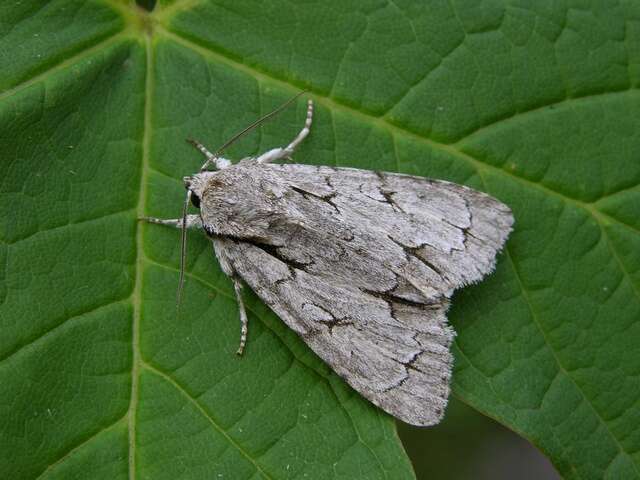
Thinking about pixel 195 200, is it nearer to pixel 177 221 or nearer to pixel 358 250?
pixel 177 221

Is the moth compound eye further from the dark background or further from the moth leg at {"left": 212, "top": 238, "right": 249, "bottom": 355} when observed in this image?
the dark background

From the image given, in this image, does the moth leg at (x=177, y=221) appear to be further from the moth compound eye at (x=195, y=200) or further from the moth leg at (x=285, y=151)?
the moth leg at (x=285, y=151)

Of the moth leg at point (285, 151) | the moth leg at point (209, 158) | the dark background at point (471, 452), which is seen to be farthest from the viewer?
the dark background at point (471, 452)

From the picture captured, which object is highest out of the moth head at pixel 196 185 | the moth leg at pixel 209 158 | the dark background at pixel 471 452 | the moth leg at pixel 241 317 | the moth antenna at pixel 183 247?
the moth leg at pixel 209 158

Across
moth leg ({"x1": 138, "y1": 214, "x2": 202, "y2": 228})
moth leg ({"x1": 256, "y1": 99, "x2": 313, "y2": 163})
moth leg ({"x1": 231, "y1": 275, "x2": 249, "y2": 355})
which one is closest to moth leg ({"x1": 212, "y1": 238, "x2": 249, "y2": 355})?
moth leg ({"x1": 231, "y1": 275, "x2": 249, "y2": 355})

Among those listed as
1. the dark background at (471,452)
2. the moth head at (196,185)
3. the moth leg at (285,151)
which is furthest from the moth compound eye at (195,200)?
the dark background at (471,452)

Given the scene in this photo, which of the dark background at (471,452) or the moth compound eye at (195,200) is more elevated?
the moth compound eye at (195,200)
